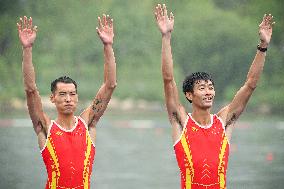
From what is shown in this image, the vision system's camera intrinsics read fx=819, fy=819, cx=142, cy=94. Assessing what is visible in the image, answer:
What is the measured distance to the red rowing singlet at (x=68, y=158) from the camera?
22.9 feet

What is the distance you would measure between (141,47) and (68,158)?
34.6 m

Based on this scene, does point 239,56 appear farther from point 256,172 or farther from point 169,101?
point 169,101

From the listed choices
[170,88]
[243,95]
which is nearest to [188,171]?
[170,88]

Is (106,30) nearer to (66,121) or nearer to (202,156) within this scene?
(66,121)

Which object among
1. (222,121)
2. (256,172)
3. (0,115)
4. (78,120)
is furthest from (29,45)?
(0,115)

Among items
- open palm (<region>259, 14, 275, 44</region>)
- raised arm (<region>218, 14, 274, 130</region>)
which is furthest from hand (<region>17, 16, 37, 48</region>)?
open palm (<region>259, 14, 275, 44</region>)

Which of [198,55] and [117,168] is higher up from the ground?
[198,55]

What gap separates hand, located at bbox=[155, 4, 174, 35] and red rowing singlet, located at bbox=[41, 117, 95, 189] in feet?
3.93

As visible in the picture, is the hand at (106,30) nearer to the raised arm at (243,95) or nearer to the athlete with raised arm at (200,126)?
the athlete with raised arm at (200,126)

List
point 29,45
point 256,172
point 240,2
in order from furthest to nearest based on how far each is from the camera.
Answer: point 240,2 → point 256,172 → point 29,45

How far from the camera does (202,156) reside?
22.8 ft

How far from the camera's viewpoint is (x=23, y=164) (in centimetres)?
1644

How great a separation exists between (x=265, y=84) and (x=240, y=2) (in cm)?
599

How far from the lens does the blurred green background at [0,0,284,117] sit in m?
38.8
